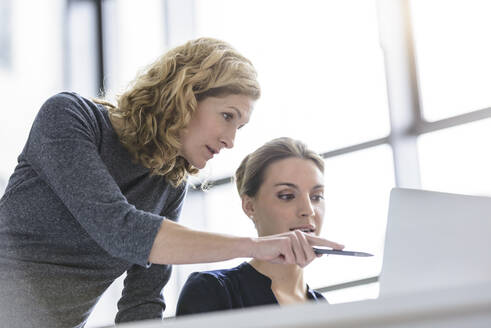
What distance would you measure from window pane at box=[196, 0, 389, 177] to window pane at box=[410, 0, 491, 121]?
7.6 inches

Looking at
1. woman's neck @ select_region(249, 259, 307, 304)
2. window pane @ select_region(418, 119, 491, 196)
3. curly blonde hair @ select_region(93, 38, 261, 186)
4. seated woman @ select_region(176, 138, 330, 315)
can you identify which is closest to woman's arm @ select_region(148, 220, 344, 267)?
curly blonde hair @ select_region(93, 38, 261, 186)

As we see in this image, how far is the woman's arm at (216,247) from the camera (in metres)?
1.15

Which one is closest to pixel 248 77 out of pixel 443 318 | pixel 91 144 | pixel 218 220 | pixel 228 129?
pixel 228 129

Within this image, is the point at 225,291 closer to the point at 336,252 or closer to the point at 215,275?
the point at 215,275

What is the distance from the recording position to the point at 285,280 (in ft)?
5.63

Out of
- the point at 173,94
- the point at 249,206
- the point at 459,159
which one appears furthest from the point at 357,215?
the point at 173,94

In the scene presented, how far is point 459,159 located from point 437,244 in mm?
1856

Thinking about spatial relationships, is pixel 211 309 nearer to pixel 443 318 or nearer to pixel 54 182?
pixel 54 182

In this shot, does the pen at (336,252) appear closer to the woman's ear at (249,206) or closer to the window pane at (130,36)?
the woman's ear at (249,206)

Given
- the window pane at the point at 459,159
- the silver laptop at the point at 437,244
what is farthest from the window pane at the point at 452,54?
the silver laptop at the point at 437,244

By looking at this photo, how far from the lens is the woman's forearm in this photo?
45.2 inches

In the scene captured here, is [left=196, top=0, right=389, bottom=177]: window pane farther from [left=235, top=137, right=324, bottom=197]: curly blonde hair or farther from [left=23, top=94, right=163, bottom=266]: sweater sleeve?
[left=23, top=94, right=163, bottom=266]: sweater sleeve

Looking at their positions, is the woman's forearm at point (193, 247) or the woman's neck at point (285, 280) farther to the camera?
the woman's neck at point (285, 280)

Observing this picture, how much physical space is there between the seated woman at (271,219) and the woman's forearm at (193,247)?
0.42 metres
